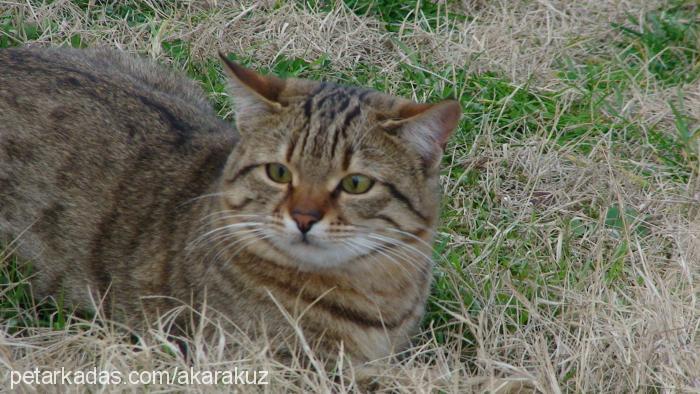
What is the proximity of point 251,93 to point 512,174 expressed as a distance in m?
1.87

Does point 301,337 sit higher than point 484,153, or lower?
higher

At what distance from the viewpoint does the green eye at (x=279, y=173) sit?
12.5 feet

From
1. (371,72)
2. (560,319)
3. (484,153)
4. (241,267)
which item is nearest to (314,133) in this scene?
(241,267)

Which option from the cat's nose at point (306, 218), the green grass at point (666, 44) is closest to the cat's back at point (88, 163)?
the cat's nose at point (306, 218)

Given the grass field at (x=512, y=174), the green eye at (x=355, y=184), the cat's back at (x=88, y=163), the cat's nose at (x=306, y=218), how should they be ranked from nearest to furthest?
the cat's nose at (x=306, y=218)
the green eye at (x=355, y=184)
the grass field at (x=512, y=174)
the cat's back at (x=88, y=163)

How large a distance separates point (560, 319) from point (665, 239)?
864 millimetres

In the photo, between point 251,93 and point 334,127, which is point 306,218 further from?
point 251,93

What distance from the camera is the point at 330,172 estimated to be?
3.77 m

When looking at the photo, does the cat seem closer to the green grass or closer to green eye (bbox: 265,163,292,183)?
green eye (bbox: 265,163,292,183)

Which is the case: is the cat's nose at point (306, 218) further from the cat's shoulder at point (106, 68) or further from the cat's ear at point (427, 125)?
the cat's shoulder at point (106, 68)

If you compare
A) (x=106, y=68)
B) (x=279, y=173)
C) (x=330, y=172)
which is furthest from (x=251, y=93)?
(x=106, y=68)

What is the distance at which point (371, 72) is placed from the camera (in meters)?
5.94

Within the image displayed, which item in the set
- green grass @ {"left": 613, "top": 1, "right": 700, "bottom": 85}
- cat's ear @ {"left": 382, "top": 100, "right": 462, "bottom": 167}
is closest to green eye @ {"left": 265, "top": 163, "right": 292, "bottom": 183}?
cat's ear @ {"left": 382, "top": 100, "right": 462, "bottom": 167}

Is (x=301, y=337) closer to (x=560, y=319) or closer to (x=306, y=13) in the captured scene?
(x=560, y=319)
